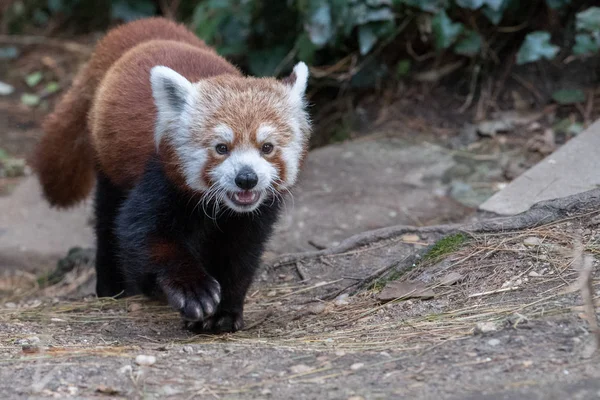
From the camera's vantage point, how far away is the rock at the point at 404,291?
12.1ft

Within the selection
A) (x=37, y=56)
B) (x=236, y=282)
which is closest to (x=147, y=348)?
(x=236, y=282)

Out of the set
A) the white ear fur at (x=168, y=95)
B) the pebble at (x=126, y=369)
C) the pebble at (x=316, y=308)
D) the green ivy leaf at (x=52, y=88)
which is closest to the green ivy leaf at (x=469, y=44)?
the pebble at (x=316, y=308)

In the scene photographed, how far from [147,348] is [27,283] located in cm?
307

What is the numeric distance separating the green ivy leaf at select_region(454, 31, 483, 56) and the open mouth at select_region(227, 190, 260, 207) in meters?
3.36

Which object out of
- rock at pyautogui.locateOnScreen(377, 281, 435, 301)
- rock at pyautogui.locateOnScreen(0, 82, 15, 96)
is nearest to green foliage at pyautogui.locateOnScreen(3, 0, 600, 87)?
rock at pyautogui.locateOnScreen(377, 281, 435, 301)

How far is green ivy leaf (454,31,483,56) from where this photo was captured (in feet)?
21.4

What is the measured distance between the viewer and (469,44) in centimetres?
651

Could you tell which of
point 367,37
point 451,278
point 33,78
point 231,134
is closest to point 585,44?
point 367,37

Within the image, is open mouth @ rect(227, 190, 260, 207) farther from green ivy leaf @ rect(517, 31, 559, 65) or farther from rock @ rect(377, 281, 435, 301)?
green ivy leaf @ rect(517, 31, 559, 65)

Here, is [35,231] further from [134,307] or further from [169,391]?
[169,391]

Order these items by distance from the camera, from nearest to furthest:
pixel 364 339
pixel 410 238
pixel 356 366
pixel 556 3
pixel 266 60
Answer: pixel 356 366 → pixel 364 339 → pixel 410 238 → pixel 556 3 → pixel 266 60

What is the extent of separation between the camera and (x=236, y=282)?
4.12 meters

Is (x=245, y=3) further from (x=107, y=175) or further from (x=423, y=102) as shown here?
(x=107, y=175)

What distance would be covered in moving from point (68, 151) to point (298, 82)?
72.5 inches
